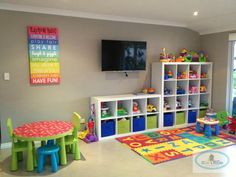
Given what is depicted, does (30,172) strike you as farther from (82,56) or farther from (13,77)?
(82,56)

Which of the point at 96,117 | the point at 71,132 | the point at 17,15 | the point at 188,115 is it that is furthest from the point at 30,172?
the point at 188,115

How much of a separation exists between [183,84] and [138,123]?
1477 millimetres

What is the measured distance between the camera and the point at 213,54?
523cm

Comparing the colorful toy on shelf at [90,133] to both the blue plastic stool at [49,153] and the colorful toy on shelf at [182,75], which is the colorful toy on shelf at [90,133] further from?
the colorful toy on shelf at [182,75]

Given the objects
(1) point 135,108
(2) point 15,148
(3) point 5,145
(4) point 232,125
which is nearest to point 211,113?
(4) point 232,125

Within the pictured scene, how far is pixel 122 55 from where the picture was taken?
4.41 m

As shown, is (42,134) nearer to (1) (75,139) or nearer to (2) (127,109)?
(1) (75,139)

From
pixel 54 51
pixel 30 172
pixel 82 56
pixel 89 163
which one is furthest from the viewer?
pixel 82 56

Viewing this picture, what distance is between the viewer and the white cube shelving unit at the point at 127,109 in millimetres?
4124

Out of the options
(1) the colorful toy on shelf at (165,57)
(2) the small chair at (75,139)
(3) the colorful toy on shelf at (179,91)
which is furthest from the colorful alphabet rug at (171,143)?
(1) the colorful toy on shelf at (165,57)

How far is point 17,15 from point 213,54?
14.0ft

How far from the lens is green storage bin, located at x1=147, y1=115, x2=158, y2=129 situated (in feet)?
15.2

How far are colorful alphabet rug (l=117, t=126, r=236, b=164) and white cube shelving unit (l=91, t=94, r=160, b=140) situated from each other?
0.72 feet

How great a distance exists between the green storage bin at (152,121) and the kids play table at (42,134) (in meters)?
1.90
